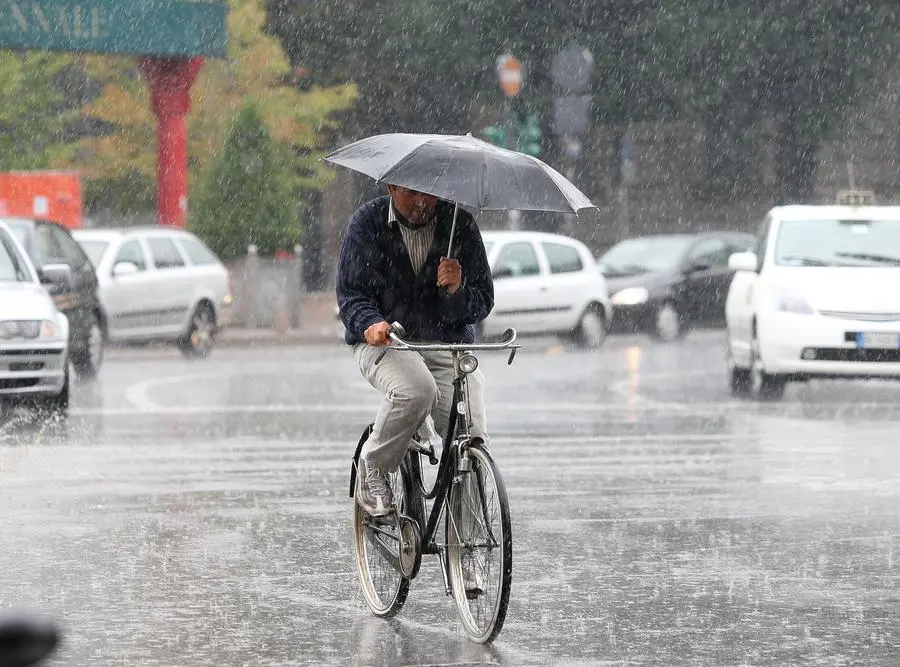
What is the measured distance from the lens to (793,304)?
16.0 metres

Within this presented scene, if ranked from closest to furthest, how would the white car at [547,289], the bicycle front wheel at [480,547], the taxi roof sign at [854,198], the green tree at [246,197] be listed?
the bicycle front wheel at [480,547]
the taxi roof sign at [854,198]
the white car at [547,289]
the green tree at [246,197]

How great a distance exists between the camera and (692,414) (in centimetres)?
1505

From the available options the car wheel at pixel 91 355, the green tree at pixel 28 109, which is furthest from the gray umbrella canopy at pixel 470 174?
the green tree at pixel 28 109

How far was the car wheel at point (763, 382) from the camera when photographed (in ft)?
53.6

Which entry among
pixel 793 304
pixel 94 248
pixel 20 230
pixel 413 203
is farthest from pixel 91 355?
pixel 413 203

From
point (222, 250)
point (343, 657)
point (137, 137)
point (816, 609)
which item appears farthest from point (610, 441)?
point (137, 137)

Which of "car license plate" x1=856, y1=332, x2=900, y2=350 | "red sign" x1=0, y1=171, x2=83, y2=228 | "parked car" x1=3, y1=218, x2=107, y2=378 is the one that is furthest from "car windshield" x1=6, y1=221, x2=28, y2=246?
"red sign" x1=0, y1=171, x2=83, y2=228

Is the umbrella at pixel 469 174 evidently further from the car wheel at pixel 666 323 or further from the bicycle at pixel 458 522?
the car wheel at pixel 666 323

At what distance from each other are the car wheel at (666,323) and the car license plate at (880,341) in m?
11.2

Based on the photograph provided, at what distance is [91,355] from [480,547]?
13.6 meters

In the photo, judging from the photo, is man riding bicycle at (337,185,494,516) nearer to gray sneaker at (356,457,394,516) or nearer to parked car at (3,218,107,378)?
gray sneaker at (356,457,394,516)

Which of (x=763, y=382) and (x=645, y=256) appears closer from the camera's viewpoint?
(x=763, y=382)

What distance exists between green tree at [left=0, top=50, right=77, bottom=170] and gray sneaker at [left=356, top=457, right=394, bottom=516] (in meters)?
27.1

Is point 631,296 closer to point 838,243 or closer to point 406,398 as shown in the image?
point 838,243
